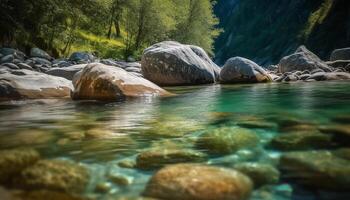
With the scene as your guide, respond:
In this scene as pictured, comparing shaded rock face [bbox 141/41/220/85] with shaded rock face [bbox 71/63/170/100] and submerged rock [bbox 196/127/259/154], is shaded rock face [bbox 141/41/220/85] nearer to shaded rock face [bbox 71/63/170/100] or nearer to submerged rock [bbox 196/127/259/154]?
shaded rock face [bbox 71/63/170/100]

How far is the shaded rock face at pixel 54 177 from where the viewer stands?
3.16 m

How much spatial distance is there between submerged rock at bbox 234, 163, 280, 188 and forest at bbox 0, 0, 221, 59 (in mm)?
17149

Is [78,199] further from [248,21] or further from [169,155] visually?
[248,21]

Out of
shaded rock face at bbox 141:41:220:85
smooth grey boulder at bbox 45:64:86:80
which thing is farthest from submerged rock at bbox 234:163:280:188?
shaded rock face at bbox 141:41:220:85

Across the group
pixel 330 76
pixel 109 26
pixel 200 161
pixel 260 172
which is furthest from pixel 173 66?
pixel 109 26

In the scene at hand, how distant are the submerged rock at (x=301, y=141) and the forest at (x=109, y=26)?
16.4m

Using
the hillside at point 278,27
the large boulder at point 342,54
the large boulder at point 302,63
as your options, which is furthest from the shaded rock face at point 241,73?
the hillside at point 278,27

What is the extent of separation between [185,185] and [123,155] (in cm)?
130

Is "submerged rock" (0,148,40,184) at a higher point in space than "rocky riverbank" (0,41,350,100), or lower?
lower

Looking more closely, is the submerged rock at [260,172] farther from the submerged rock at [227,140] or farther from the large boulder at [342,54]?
the large boulder at [342,54]

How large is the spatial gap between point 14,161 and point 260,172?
2355 millimetres

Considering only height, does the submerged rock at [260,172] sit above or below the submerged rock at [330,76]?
below

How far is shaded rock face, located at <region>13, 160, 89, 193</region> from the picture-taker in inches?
124

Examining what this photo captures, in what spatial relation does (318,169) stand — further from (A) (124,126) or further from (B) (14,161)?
(A) (124,126)
